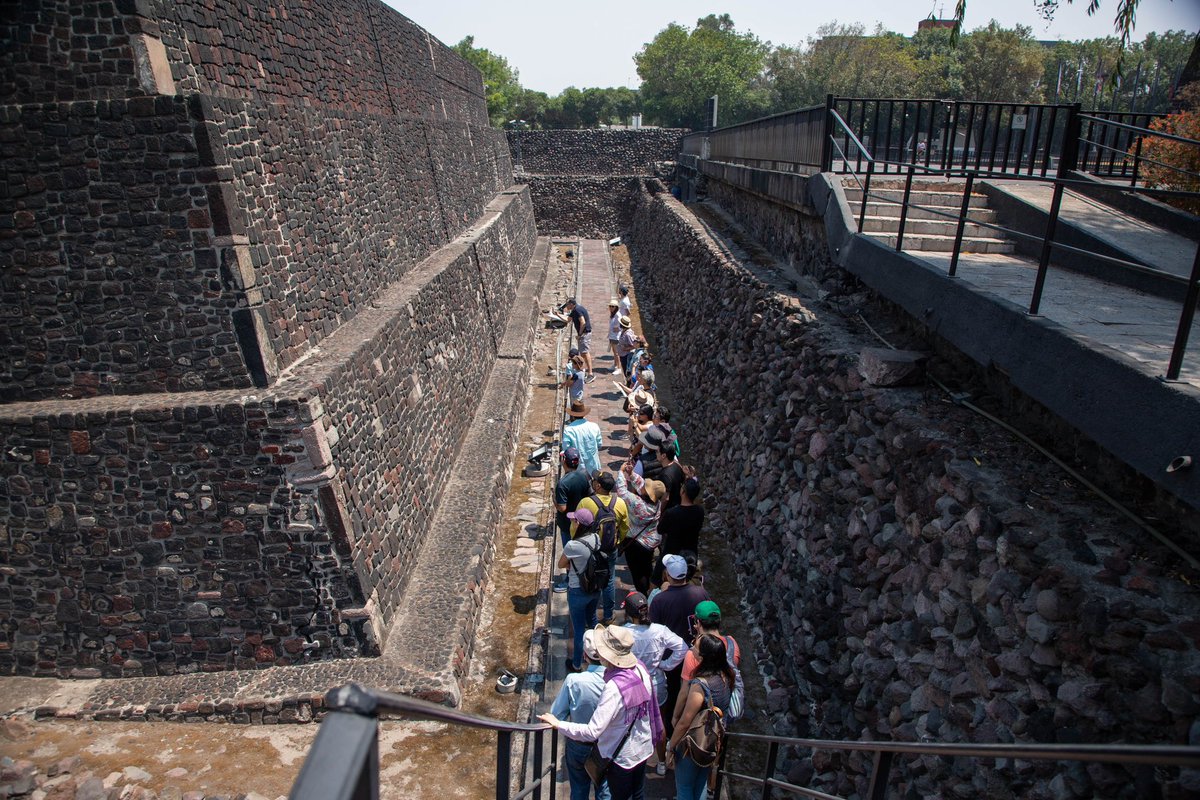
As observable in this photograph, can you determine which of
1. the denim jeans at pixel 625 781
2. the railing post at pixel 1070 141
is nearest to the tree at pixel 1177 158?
the railing post at pixel 1070 141

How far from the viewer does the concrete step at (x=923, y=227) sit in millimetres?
7527

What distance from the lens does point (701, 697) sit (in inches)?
168

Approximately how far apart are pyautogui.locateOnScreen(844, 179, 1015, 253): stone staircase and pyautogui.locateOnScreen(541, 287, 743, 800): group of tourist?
3.09 metres

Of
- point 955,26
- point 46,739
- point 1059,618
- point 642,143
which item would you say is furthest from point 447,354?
point 642,143

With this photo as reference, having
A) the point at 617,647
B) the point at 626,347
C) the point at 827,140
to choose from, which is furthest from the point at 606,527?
the point at 626,347

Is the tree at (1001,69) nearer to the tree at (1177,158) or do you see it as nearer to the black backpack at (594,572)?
the tree at (1177,158)

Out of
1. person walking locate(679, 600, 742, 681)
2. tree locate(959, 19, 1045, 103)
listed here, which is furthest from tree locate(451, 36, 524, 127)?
person walking locate(679, 600, 742, 681)

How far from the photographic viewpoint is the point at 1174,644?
9.53ft

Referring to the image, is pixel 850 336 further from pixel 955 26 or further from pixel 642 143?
pixel 642 143

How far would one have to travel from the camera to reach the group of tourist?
13.6ft

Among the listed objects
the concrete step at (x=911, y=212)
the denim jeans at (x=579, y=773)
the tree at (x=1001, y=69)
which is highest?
the tree at (x=1001, y=69)

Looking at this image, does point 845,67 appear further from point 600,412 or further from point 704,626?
point 704,626

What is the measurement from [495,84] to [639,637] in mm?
62410

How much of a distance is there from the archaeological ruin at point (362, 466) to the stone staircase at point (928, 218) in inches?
14.9
